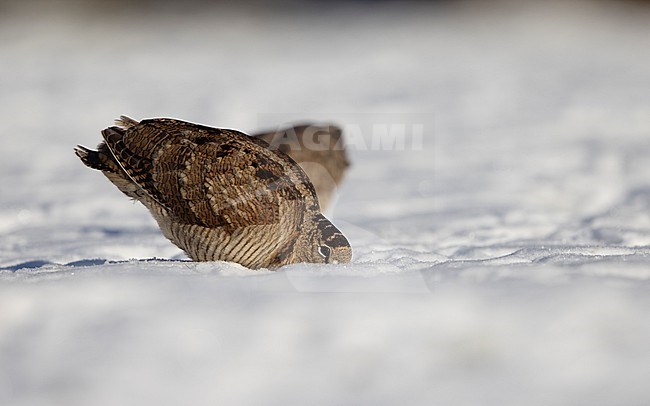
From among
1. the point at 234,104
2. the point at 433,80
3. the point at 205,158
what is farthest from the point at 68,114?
the point at 205,158

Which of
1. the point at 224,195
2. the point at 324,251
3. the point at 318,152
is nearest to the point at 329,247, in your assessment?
the point at 324,251

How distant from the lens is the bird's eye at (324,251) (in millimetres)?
4441

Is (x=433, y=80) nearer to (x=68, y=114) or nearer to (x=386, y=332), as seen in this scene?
(x=68, y=114)

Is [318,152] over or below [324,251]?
over

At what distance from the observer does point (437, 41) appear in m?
17.6

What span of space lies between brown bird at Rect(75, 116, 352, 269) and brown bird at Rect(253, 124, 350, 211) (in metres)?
1.77

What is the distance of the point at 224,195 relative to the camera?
4.33m

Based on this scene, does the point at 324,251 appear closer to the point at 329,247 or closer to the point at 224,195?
the point at 329,247

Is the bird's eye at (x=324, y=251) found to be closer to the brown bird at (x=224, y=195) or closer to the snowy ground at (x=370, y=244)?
the brown bird at (x=224, y=195)

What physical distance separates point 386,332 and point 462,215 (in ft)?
10.8

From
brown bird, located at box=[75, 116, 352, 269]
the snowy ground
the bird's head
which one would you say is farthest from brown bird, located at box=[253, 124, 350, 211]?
the bird's head

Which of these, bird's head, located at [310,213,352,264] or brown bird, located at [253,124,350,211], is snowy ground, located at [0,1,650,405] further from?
brown bird, located at [253,124,350,211]

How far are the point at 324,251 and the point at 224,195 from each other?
65 cm

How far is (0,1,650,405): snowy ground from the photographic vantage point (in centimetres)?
329
